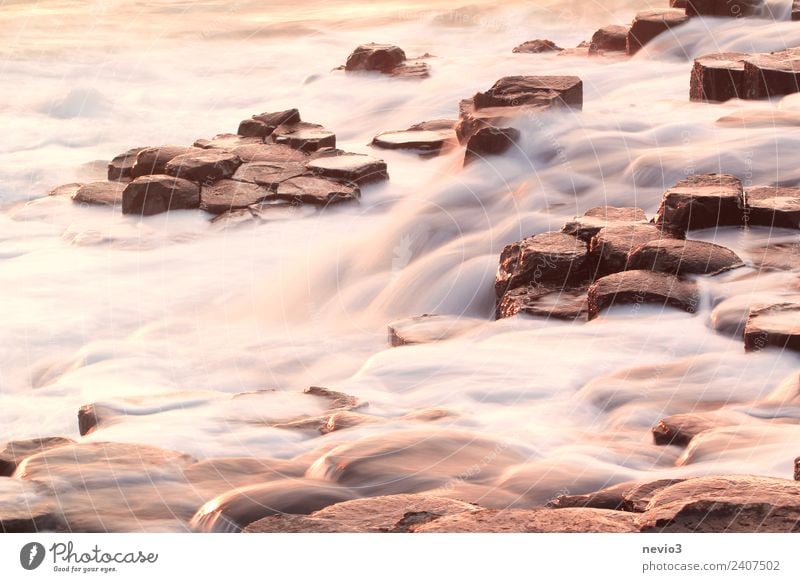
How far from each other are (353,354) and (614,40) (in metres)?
6.36

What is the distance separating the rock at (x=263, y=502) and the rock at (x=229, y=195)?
3.96 metres

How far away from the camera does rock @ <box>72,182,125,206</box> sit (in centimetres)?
886

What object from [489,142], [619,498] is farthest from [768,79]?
[619,498]

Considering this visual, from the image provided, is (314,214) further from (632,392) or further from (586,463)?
(586,463)

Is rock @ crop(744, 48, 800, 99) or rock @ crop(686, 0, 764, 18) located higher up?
rock @ crop(686, 0, 764, 18)

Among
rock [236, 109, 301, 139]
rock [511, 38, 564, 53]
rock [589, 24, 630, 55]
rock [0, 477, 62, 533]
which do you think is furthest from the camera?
rock [511, 38, 564, 53]

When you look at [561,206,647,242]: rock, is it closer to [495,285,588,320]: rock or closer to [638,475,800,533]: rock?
[495,285,588,320]: rock

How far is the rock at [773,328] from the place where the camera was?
5535 millimetres

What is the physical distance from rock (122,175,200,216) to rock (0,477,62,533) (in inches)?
162

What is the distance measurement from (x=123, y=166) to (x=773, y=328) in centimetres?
533

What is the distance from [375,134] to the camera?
10.0 m

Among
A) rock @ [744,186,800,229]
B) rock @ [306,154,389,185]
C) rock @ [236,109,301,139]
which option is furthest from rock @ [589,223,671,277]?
rock @ [236,109,301,139]

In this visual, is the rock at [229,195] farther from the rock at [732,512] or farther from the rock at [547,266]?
the rock at [732,512]

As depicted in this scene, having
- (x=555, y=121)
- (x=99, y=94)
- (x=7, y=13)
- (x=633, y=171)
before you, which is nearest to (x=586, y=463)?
(x=633, y=171)
